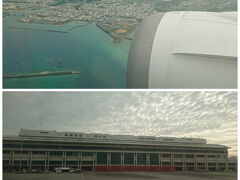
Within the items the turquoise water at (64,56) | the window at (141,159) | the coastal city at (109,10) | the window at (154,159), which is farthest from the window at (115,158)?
the coastal city at (109,10)

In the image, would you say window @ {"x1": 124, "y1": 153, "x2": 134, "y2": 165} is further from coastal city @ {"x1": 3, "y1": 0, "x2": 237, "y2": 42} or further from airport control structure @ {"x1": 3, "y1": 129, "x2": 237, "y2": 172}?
coastal city @ {"x1": 3, "y1": 0, "x2": 237, "y2": 42}

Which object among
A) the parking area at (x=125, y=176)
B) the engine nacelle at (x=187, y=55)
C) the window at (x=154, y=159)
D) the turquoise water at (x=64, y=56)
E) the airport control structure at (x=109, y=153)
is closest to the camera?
the engine nacelle at (x=187, y=55)

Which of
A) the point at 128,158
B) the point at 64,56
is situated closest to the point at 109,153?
the point at 128,158

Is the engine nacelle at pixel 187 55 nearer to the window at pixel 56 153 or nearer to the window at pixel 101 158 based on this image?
the window at pixel 101 158

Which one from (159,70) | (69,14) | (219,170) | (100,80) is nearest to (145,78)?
(159,70)

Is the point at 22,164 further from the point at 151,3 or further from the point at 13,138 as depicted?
the point at 151,3

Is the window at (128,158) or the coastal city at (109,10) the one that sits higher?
the coastal city at (109,10)

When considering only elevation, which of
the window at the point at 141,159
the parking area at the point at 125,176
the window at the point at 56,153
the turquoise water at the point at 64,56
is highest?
the turquoise water at the point at 64,56
